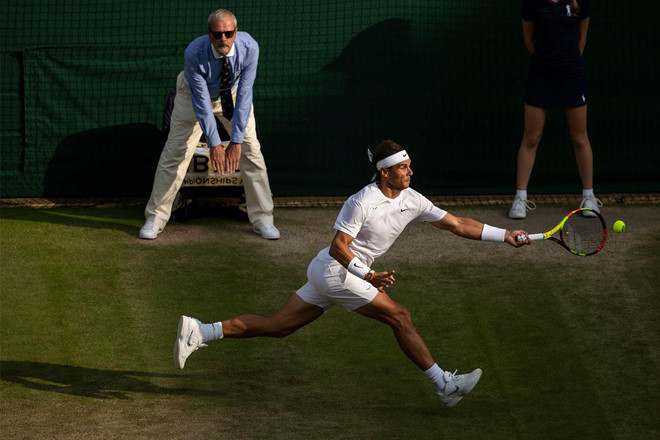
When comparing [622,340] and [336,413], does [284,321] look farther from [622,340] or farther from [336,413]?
[622,340]

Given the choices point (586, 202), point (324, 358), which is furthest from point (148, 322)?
point (586, 202)

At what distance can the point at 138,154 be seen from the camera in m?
11.5

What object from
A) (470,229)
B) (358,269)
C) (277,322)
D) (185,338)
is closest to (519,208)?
(470,229)

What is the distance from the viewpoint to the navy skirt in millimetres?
10195

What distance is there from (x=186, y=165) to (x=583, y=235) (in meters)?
3.58

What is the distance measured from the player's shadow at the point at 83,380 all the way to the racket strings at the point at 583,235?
265 cm

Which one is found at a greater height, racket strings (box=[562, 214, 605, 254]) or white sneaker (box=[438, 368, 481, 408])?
racket strings (box=[562, 214, 605, 254])

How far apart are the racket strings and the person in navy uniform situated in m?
1.64

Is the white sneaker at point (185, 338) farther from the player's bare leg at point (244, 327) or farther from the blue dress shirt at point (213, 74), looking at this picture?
the blue dress shirt at point (213, 74)

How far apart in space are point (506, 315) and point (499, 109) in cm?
364

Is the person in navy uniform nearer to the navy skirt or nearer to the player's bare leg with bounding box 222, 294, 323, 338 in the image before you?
the navy skirt

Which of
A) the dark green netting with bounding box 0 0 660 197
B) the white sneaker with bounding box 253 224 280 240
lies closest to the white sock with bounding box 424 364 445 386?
the white sneaker with bounding box 253 224 280 240

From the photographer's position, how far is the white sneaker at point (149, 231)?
10102 mm

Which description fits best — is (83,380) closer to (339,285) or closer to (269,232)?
(339,285)
